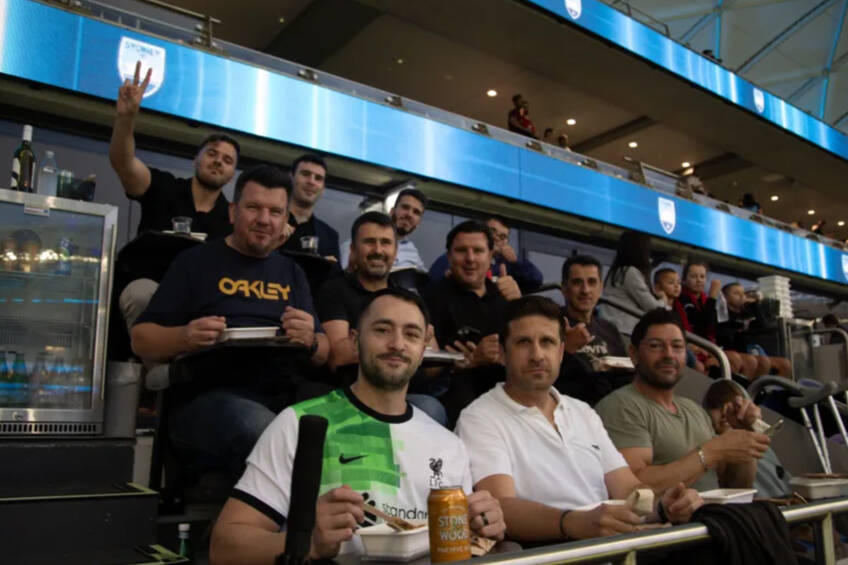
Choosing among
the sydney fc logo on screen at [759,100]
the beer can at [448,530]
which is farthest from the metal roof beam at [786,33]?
the beer can at [448,530]

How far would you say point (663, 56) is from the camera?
10398 mm

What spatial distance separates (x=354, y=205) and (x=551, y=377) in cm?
494

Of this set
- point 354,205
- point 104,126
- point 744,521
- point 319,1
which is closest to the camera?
point 744,521

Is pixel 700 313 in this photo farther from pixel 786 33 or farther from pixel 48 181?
pixel 786 33

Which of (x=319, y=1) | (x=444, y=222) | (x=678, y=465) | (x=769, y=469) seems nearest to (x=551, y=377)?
(x=678, y=465)

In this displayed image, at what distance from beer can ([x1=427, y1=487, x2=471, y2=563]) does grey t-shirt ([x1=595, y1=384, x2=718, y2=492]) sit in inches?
59.7

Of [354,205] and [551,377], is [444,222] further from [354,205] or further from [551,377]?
[551,377]

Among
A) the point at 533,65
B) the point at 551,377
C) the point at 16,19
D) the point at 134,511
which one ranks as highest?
the point at 533,65

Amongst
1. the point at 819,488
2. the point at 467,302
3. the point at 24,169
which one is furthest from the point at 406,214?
the point at 819,488

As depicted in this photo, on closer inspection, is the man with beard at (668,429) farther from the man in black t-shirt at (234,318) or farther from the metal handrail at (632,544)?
the man in black t-shirt at (234,318)

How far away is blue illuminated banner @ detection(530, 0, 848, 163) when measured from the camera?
9.30 meters

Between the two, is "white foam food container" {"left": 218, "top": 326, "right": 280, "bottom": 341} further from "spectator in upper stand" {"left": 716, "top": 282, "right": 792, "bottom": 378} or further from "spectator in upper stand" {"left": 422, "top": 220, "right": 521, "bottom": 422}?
"spectator in upper stand" {"left": 716, "top": 282, "right": 792, "bottom": 378}

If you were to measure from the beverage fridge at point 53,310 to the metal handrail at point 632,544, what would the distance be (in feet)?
6.82

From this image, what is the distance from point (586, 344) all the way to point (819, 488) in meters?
1.26
